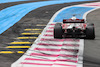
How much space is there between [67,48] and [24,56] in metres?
2.66

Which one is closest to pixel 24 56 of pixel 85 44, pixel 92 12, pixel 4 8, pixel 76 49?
pixel 76 49

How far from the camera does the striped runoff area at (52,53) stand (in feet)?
35.5

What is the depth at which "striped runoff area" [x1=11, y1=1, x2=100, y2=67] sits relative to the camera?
1081 cm

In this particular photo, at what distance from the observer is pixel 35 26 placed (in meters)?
18.7

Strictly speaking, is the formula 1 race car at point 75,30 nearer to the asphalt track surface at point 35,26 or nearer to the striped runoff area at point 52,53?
the striped runoff area at point 52,53

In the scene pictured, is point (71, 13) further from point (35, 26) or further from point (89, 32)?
point (89, 32)

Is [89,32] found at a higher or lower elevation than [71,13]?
lower

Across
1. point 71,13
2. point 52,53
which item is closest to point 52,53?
point 52,53

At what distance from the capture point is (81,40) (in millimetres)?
14281

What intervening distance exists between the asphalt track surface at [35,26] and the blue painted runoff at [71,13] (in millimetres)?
881

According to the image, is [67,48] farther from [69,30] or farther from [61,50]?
[69,30]

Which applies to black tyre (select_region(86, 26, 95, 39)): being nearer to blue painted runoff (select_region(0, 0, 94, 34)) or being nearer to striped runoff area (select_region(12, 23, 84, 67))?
striped runoff area (select_region(12, 23, 84, 67))

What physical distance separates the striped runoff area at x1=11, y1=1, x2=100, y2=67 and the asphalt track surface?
0.41 metres

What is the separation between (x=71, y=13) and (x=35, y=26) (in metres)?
5.75
